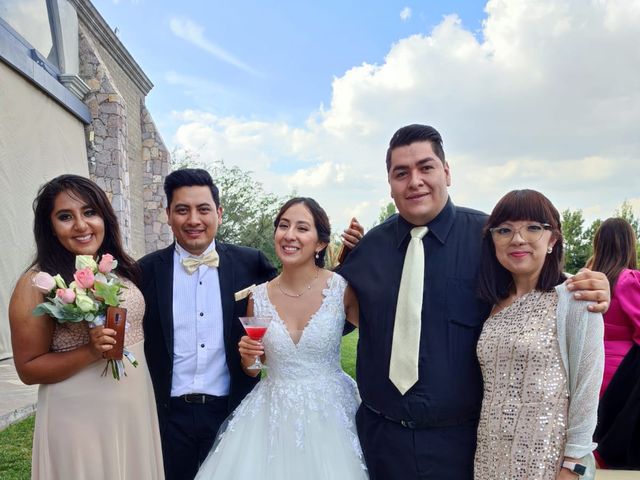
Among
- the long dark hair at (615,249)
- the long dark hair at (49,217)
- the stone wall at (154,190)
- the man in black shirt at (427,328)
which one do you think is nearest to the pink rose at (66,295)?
the long dark hair at (49,217)

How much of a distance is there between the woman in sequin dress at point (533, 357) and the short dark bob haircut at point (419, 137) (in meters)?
0.50

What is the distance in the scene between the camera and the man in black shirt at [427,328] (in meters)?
2.66

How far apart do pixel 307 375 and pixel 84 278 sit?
1.45 m

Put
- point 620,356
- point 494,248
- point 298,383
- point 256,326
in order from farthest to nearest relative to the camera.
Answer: point 620,356 < point 298,383 < point 256,326 < point 494,248

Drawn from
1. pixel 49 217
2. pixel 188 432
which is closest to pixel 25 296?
pixel 49 217

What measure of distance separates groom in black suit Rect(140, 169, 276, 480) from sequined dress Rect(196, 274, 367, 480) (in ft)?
0.84

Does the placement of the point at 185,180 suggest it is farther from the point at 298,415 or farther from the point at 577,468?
the point at 577,468

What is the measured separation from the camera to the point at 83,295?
8.70 ft

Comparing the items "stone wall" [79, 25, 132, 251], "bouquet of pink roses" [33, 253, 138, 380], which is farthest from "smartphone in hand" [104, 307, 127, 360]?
"stone wall" [79, 25, 132, 251]

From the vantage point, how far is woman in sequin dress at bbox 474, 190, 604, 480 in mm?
2324

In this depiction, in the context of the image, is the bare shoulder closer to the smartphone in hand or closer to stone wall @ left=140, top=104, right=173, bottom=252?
the smartphone in hand

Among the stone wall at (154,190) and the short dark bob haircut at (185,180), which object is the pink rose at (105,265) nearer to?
the short dark bob haircut at (185,180)

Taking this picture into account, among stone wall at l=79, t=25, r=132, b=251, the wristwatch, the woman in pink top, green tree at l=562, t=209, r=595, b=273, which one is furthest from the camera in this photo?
green tree at l=562, t=209, r=595, b=273

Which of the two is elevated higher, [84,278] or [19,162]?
[19,162]
